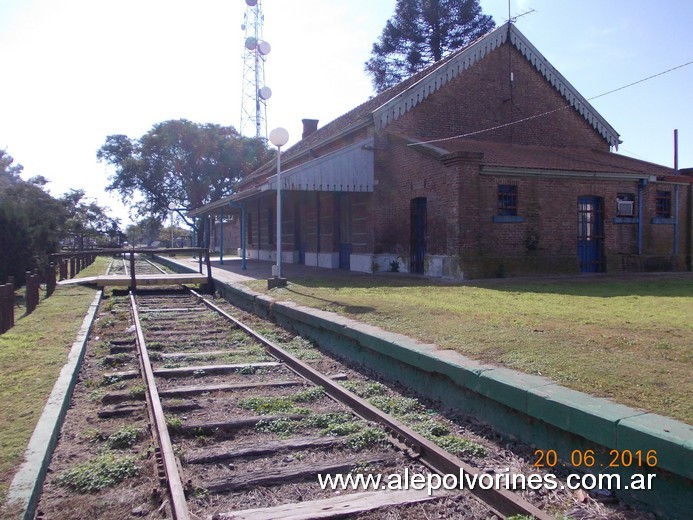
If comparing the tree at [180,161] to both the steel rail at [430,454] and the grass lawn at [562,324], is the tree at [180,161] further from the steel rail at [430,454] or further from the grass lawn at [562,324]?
the steel rail at [430,454]

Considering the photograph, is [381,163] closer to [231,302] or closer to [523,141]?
[523,141]

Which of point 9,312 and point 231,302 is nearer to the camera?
point 9,312

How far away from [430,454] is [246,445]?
1.49 m

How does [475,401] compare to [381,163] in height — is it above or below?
below

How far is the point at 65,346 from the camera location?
790 centimetres


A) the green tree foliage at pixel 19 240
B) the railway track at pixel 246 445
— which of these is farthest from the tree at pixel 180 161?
the railway track at pixel 246 445

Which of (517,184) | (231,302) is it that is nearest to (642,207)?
(517,184)

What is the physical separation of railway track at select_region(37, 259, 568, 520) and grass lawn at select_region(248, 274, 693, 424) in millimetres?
1116

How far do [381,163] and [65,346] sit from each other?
13.2 metres

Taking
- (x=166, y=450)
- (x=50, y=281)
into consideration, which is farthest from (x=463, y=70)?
(x=166, y=450)

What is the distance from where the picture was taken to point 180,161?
52.9 meters

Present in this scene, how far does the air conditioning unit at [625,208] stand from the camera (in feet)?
58.4

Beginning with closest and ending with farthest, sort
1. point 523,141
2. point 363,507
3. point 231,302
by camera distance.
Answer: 1. point 363,507
2. point 231,302
3. point 523,141

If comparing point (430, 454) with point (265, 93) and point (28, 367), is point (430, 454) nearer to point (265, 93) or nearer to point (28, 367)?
point (28, 367)
